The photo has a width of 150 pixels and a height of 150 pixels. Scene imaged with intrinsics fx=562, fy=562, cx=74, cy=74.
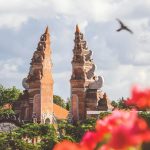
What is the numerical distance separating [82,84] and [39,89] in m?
4.83

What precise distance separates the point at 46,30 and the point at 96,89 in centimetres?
1057

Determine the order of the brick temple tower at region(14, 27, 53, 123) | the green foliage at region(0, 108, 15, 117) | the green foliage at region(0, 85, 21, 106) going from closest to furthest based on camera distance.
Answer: the brick temple tower at region(14, 27, 53, 123) → the green foliage at region(0, 108, 15, 117) → the green foliage at region(0, 85, 21, 106)

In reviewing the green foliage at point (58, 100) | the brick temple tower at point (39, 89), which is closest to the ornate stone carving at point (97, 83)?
the brick temple tower at point (39, 89)

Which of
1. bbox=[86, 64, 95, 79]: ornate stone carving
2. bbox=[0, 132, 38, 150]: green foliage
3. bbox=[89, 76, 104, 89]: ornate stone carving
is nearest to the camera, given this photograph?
bbox=[0, 132, 38, 150]: green foliage

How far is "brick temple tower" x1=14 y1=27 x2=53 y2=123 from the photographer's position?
2397 inches

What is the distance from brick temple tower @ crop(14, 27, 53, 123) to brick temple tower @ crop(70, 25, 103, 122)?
324 cm

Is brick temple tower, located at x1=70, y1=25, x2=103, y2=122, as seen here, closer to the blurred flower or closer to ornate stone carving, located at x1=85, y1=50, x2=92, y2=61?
ornate stone carving, located at x1=85, y1=50, x2=92, y2=61

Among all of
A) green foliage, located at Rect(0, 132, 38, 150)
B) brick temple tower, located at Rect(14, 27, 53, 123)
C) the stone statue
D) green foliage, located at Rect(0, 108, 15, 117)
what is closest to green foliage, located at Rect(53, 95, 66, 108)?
green foliage, located at Rect(0, 108, 15, 117)

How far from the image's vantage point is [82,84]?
5975 centimetres

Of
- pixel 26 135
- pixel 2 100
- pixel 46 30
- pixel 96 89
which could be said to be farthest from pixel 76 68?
pixel 2 100

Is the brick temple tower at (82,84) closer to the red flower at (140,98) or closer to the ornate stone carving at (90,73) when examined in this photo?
the ornate stone carving at (90,73)

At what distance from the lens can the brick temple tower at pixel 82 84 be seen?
59281mm

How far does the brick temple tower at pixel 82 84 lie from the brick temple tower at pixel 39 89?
3236mm

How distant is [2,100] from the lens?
264 feet
